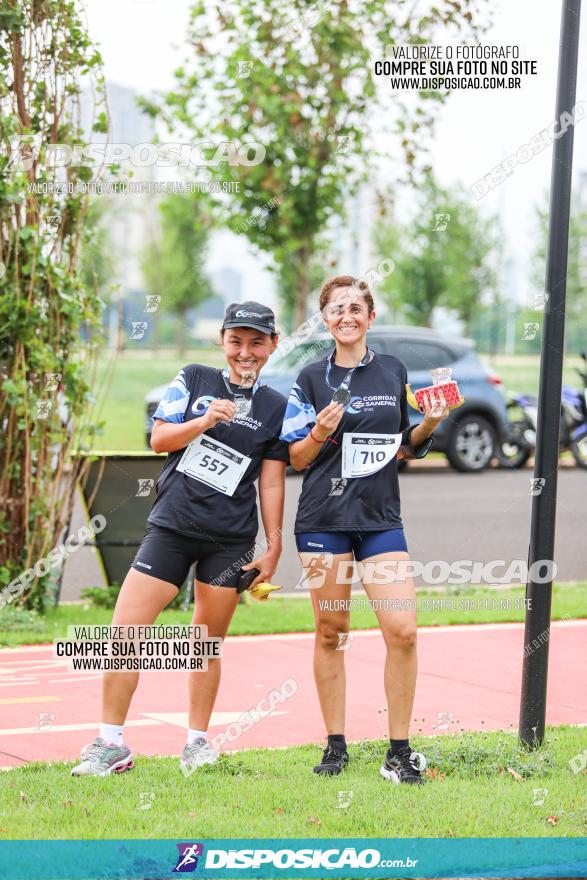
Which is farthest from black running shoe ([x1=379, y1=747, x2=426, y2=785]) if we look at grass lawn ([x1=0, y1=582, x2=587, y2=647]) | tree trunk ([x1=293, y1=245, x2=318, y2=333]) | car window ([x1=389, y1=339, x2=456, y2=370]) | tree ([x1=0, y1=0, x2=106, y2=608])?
car window ([x1=389, y1=339, x2=456, y2=370])

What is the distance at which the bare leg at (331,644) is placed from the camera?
4934 millimetres

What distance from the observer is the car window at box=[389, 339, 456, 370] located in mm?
17844

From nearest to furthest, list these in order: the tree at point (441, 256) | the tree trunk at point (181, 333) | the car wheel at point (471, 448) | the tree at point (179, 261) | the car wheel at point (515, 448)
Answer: the car wheel at point (471, 448) < the car wheel at point (515, 448) < the tree at point (441, 256) < the tree trunk at point (181, 333) < the tree at point (179, 261)

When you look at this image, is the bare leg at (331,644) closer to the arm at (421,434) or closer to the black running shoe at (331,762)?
the black running shoe at (331,762)

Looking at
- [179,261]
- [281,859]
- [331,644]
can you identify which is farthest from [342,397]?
[179,261]

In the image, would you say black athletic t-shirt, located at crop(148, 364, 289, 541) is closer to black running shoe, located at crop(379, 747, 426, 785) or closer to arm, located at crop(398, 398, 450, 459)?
arm, located at crop(398, 398, 450, 459)

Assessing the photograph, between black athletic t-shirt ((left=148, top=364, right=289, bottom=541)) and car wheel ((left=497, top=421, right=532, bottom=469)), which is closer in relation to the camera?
black athletic t-shirt ((left=148, top=364, right=289, bottom=541))

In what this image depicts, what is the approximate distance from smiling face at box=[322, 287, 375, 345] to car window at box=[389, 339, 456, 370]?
12856 mm

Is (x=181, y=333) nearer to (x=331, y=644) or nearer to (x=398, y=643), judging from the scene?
(x=331, y=644)

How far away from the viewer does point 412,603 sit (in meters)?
4.91

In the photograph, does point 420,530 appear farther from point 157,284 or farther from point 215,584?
point 157,284

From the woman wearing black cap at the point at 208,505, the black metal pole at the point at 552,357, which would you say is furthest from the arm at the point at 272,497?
the black metal pole at the point at 552,357

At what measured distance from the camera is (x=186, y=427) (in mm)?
4816

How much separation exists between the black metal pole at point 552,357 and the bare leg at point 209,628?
4.13ft
